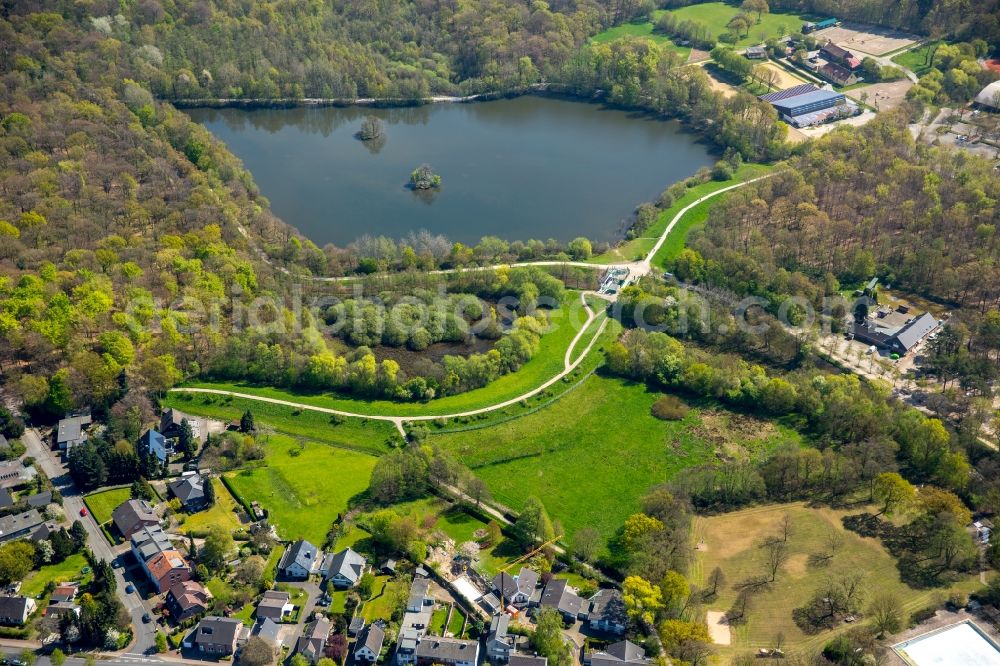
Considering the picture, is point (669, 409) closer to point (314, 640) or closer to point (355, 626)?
point (355, 626)

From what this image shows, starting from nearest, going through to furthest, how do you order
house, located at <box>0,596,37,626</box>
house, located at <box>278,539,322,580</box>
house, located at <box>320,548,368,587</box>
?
1. house, located at <box>0,596,37,626</box>
2. house, located at <box>320,548,368,587</box>
3. house, located at <box>278,539,322,580</box>

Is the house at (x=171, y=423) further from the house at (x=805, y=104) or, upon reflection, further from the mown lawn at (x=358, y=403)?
the house at (x=805, y=104)

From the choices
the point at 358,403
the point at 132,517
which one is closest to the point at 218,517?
the point at 132,517

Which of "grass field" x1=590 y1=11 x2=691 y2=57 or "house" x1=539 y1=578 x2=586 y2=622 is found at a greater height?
"grass field" x1=590 y1=11 x2=691 y2=57

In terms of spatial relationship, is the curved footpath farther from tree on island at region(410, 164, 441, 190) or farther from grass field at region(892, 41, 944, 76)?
grass field at region(892, 41, 944, 76)

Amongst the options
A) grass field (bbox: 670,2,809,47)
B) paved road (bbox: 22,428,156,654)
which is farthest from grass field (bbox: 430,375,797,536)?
grass field (bbox: 670,2,809,47)

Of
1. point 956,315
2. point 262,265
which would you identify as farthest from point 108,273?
point 956,315
